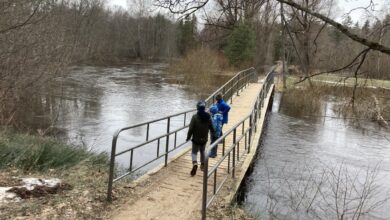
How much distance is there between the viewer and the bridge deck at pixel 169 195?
20.4 feet

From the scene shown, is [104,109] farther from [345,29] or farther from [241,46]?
[241,46]

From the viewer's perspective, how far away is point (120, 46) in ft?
Result: 266

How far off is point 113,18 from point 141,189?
8579 centimetres

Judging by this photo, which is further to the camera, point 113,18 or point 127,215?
point 113,18

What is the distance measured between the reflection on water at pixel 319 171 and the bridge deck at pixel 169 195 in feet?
4.32

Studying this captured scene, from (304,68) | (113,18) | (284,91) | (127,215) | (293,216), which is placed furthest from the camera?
(113,18)

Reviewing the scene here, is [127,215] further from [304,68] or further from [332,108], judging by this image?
[332,108]

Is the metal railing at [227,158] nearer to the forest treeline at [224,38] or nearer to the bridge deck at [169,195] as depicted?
the bridge deck at [169,195]

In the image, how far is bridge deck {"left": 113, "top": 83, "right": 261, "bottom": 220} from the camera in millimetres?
6215

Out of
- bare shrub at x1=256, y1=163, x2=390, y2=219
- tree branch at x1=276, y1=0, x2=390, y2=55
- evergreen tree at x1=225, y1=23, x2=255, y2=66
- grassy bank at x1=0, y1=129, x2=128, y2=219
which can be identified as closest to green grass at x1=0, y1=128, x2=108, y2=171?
grassy bank at x1=0, y1=129, x2=128, y2=219

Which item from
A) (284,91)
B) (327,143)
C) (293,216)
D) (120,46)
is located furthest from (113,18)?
(293,216)

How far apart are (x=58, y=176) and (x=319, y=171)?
793 centimetres

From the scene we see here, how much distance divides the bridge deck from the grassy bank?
1.05ft

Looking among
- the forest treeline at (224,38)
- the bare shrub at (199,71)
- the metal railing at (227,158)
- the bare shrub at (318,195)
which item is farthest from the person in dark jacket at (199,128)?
the bare shrub at (199,71)
